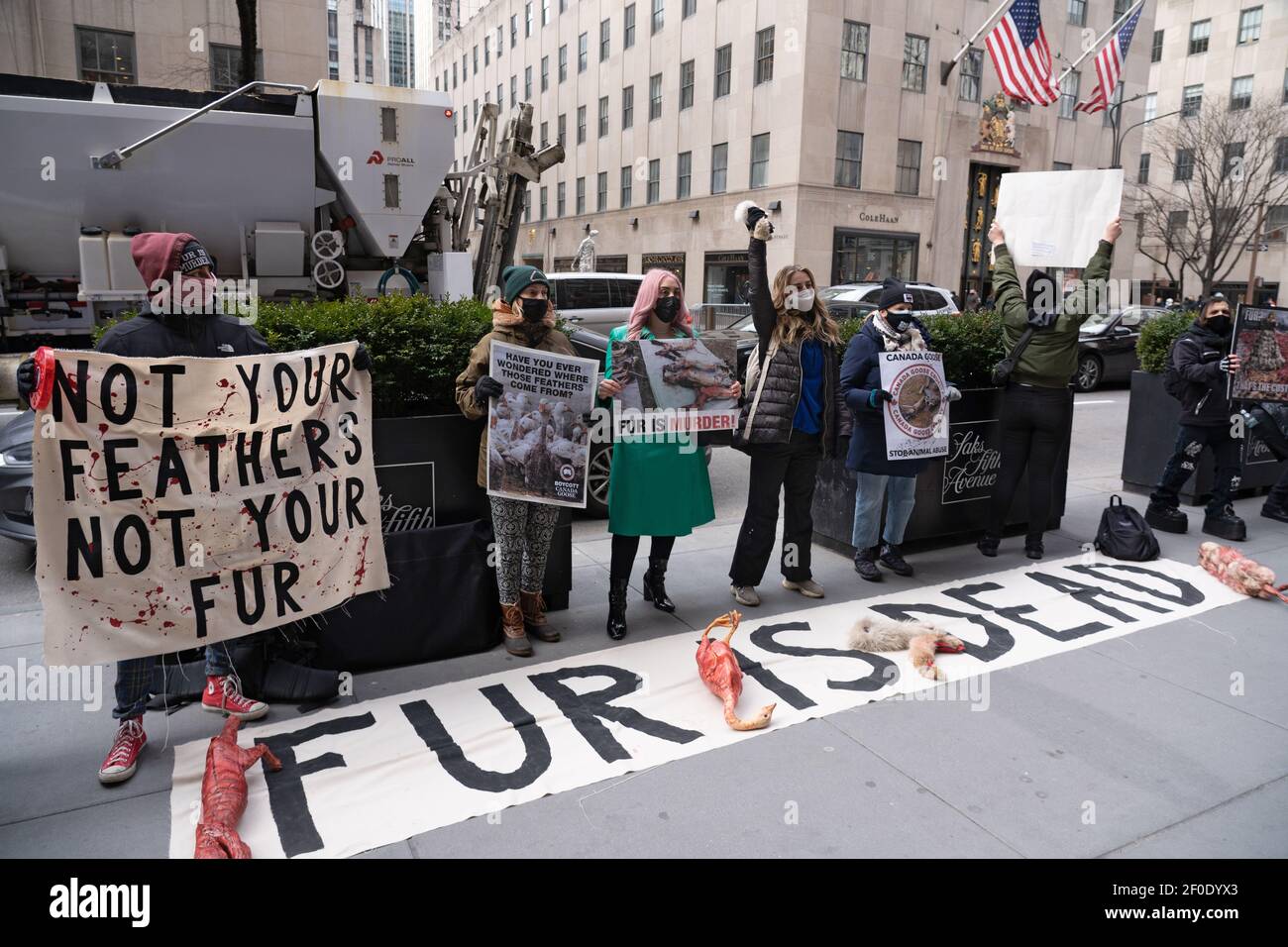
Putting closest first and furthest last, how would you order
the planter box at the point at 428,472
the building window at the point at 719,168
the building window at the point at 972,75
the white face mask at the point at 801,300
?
the planter box at the point at 428,472
the white face mask at the point at 801,300
the building window at the point at 972,75
the building window at the point at 719,168

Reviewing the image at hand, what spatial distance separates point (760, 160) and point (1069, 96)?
13635 mm

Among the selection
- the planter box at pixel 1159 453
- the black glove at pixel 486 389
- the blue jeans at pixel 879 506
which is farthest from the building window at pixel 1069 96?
A: the black glove at pixel 486 389

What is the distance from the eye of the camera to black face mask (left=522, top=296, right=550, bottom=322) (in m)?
4.55

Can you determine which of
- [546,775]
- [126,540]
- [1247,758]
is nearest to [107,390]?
[126,540]

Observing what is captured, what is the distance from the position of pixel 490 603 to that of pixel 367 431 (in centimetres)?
115

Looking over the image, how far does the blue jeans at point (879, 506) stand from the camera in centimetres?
610

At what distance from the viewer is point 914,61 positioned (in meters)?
31.4

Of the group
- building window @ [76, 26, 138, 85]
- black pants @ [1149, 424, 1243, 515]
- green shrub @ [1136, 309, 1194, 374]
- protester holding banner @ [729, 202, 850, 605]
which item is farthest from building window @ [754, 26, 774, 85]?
protester holding banner @ [729, 202, 850, 605]

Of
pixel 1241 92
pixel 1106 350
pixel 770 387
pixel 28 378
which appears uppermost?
pixel 1241 92

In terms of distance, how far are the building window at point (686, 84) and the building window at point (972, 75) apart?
10.1 m

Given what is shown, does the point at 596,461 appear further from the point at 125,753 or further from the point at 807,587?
the point at 125,753

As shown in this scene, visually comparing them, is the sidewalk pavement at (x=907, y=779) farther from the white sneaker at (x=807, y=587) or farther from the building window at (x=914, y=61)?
the building window at (x=914, y=61)

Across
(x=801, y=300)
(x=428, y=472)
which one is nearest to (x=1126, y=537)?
(x=801, y=300)

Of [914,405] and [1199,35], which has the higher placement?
[1199,35]
